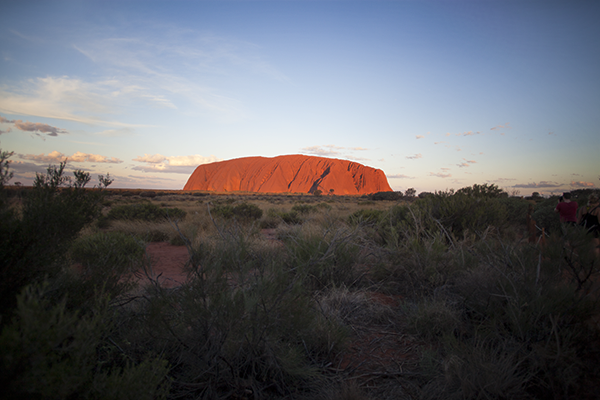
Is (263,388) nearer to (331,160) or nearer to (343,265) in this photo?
(343,265)

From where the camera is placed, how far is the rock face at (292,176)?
104312 mm

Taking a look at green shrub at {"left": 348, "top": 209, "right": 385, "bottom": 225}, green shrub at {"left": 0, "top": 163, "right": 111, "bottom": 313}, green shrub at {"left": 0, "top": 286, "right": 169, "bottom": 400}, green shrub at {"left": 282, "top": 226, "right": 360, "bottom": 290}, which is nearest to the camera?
green shrub at {"left": 0, "top": 286, "right": 169, "bottom": 400}

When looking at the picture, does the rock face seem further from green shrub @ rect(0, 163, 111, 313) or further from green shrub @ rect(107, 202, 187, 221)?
green shrub @ rect(0, 163, 111, 313)

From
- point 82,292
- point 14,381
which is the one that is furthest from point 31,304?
point 82,292

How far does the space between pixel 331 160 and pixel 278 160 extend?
72.6 feet

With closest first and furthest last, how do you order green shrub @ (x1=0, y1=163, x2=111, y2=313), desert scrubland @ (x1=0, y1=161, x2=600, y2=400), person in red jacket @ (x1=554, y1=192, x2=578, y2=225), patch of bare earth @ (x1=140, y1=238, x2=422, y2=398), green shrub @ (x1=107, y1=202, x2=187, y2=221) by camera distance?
1. desert scrubland @ (x1=0, y1=161, x2=600, y2=400)
2. green shrub @ (x1=0, y1=163, x2=111, y2=313)
3. patch of bare earth @ (x1=140, y1=238, x2=422, y2=398)
4. person in red jacket @ (x1=554, y1=192, x2=578, y2=225)
5. green shrub @ (x1=107, y1=202, x2=187, y2=221)

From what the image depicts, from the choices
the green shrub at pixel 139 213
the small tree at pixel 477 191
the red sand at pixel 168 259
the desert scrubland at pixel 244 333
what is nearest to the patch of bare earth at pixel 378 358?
the desert scrubland at pixel 244 333

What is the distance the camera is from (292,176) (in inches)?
4264

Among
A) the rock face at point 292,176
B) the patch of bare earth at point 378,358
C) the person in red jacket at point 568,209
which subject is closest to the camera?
the patch of bare earth at point 378,358

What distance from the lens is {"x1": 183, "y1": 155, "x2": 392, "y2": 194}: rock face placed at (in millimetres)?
104312

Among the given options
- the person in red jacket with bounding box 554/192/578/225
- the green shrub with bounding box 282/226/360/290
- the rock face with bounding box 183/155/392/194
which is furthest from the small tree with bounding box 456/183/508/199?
the rock face with bounding box 183/155/392/194

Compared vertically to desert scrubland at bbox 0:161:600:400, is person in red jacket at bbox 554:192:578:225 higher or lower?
higher

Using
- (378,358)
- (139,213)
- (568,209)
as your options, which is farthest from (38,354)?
(139,213)

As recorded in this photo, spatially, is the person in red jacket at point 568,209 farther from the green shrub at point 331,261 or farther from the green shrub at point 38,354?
the green shrub at point 38,354
